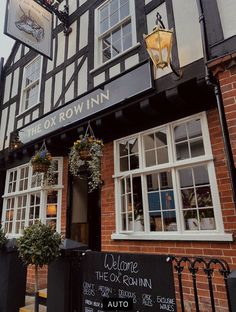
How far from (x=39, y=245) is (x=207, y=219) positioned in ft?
8.04

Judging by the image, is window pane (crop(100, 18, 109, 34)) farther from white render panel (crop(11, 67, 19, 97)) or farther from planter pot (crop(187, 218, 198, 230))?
planter pot (crop(187, 218, 198, 230))

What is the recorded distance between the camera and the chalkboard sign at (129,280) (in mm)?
2484

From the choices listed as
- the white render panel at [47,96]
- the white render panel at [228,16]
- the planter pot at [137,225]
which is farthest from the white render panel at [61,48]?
the planter pot at [137,225]

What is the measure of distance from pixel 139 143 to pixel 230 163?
6.40ft

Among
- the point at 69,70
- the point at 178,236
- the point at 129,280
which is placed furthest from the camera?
the point at 69,70

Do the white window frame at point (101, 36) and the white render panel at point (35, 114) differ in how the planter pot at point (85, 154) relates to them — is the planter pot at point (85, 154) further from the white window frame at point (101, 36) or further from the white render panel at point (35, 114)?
the white render panel at point (35, 114)

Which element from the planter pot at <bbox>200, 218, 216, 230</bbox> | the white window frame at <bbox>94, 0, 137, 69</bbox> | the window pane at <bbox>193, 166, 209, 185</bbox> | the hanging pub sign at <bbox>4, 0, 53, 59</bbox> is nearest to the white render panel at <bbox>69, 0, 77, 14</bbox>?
the hanging pub sign at <bbox>4, 0, 53, 59</bbox>

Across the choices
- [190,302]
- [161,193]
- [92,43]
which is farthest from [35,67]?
[190,302]

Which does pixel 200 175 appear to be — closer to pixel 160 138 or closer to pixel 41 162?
pixel 160 138

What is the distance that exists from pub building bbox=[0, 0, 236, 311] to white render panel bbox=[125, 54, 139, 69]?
3cm

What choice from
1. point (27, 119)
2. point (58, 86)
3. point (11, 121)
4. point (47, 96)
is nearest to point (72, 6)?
point (58, 86)

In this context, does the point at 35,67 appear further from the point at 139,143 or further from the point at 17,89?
the point at 139,143

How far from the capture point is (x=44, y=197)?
20.4ft

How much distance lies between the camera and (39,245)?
3438 millimetres
